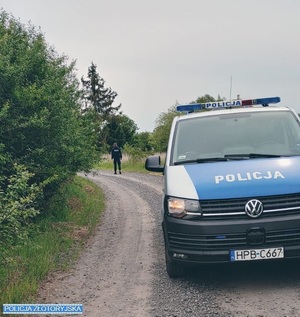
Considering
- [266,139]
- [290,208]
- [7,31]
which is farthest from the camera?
[7,31]

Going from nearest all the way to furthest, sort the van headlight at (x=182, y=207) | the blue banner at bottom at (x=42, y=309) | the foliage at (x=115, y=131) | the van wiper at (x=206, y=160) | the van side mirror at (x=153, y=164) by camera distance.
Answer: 1. the blue banner at bottom at (x=42, y=309)
2. the van headlight at (x=182, y=207)
3. the van wiper at (x=206, y=160)
4. the van side mirror at (x=153, y=164)
5. the foliage at (x=115, y=131)

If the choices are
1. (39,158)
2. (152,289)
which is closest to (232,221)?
(152,289)

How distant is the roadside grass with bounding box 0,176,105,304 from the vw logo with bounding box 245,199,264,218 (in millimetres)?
2612

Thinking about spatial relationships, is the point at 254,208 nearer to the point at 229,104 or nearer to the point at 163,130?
the point at 229,104

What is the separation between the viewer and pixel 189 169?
5305 millimetres

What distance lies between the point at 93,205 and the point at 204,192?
769cm

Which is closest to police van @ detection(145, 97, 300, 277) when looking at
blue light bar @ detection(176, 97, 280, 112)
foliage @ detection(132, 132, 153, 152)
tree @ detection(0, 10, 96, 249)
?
A: blue light bar @ detection(176, 97, 280, 112)

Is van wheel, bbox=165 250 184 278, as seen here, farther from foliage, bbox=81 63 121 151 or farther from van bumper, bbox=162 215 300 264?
foliage, bbox=81 63 121 151

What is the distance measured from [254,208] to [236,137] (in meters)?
1.57

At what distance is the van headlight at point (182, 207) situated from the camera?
4.79 m

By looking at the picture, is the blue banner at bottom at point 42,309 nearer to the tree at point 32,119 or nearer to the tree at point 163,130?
the tree at point 32,119

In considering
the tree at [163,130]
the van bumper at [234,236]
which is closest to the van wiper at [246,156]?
the van bumper at [234,236]

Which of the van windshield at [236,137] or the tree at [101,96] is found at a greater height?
the tree at [101,96]

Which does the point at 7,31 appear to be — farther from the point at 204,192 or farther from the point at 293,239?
the point at 293,239
